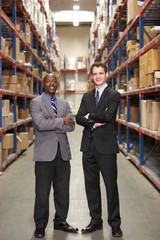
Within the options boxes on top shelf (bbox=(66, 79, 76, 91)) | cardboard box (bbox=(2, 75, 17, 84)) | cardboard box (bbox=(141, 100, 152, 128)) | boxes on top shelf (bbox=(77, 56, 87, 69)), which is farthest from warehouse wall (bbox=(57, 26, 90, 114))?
cardboard box (bbox=(141, 100, 152, 128))

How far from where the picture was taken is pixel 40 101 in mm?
2707

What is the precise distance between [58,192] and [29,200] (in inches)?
46.5

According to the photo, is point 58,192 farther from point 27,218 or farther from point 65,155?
point 27,218

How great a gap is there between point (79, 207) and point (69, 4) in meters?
16.3

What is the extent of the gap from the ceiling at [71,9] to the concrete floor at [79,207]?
1414cm

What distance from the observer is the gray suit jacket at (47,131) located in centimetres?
261

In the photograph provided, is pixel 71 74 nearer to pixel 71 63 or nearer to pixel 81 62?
pixel 71 63

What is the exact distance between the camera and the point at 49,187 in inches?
108

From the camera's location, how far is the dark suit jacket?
8.57ft

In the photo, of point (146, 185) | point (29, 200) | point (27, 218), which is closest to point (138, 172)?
point (146, 185)

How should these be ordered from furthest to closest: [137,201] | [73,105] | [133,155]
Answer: [73,105]
[133,155]
[137,201]

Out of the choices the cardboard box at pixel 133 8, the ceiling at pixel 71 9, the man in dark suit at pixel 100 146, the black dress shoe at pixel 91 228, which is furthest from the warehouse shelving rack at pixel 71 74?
the black dress shoe at pixel 91 228

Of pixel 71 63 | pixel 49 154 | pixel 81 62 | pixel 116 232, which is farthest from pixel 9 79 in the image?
pixel 71 63

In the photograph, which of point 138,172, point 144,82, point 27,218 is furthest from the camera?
point 138,172
